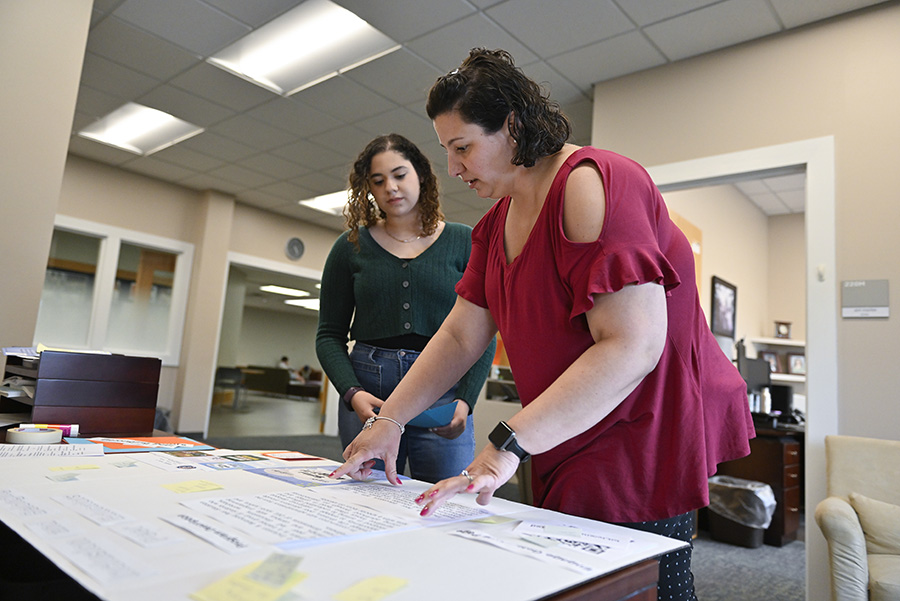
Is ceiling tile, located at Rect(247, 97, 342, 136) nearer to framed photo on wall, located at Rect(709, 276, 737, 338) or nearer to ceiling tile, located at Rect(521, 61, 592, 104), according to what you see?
ceiling tile, located at Rect(521, 61, 592, 104)

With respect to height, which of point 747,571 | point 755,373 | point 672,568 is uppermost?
point 755,373

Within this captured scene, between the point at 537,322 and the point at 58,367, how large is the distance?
4.13ft

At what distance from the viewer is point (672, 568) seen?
84 centimetres

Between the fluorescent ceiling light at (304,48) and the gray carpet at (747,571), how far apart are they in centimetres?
351

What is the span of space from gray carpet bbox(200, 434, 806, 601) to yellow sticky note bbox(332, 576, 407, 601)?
9.07 feet

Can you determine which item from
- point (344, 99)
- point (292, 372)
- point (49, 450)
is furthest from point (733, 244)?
point (292, 372)

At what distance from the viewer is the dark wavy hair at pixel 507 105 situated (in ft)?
3.22

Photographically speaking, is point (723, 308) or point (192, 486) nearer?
point (192, 486)

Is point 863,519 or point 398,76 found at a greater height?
point 398,76

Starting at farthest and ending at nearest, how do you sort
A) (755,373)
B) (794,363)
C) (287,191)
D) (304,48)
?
(287,191)
(794,363)
(755,373)
(304,48)

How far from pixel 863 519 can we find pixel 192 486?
255 centimetres

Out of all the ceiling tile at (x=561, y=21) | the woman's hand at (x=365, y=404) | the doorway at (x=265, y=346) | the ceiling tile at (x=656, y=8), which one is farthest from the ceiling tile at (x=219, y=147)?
the woman's hand at (x=365, y=404)

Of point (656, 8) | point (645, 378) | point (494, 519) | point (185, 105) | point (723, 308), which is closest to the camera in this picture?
point (494, 519)

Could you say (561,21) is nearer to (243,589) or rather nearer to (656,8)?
(656,8)
